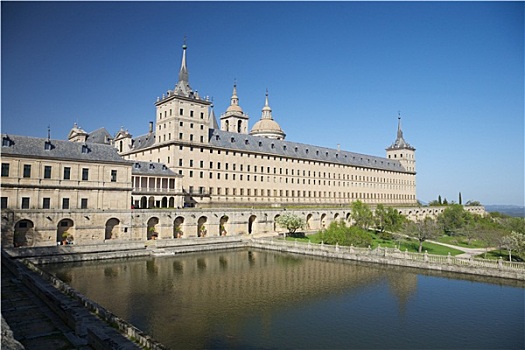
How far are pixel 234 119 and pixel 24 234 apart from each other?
5757 cm

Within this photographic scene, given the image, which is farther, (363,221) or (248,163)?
(248,163)

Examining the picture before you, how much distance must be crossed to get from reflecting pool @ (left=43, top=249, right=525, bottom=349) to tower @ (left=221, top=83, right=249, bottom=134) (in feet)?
179

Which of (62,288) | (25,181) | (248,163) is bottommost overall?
(62,288)

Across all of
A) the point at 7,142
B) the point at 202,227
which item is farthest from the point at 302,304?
the point at 7,142

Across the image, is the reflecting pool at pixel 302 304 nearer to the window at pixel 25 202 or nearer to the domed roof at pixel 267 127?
the window at pixel 25 202

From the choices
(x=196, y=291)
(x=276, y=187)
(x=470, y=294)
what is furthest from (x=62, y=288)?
(x=276, y=187)

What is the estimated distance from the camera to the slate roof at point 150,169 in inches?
1925

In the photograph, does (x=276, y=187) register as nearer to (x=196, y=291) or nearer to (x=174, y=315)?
(x=196, y=291)

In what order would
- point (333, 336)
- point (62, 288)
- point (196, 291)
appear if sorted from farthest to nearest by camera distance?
point (196, 291), point (62, 288), point (333, 336)

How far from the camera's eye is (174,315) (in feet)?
67.9

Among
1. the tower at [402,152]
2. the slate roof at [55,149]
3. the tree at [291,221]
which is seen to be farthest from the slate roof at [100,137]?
the tower at [402,152]

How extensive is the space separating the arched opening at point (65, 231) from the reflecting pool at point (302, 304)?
560cm

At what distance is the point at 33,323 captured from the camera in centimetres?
1672

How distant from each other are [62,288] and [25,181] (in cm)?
2061
